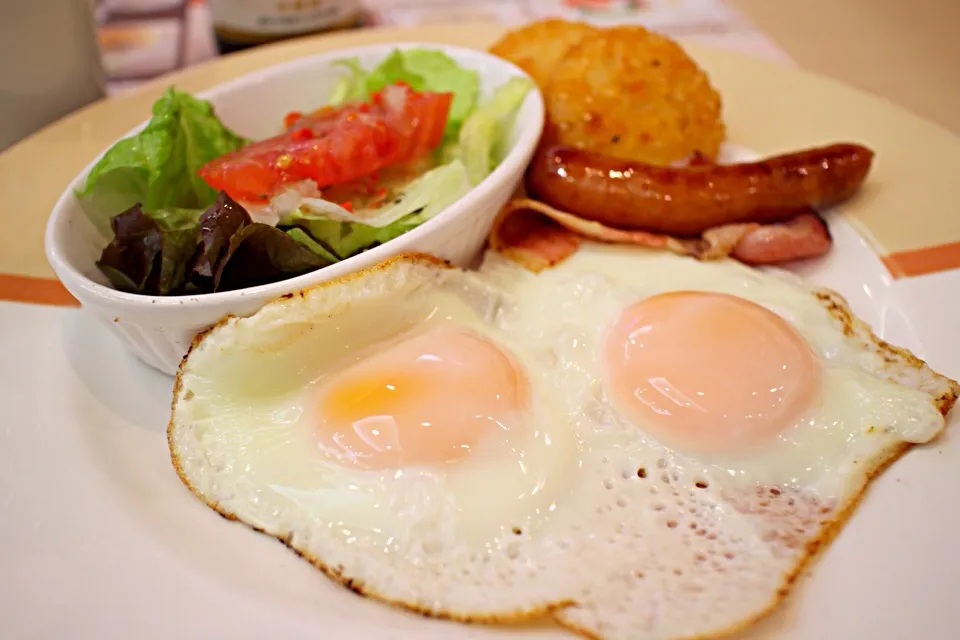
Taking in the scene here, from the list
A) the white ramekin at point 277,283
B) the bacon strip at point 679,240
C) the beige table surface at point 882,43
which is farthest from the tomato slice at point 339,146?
the beige table surface at point 882,43

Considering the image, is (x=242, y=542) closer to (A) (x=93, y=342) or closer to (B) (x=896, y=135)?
(A) (x=93, y=342)

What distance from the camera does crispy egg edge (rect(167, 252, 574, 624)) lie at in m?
1.17

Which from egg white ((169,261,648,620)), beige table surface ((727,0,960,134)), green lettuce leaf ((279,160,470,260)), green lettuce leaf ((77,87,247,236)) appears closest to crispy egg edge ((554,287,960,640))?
egg white ((169,261,648,620))

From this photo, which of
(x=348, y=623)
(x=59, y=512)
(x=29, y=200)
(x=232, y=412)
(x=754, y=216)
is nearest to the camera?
(x=348, y=623)

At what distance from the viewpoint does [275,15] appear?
9.34ft

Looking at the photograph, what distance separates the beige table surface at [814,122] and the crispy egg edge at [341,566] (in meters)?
0.69

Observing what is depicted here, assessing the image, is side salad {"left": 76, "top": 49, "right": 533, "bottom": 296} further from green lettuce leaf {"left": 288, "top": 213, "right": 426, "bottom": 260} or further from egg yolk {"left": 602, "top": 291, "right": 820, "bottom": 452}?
egg yolk {"left": 602, "top": 291, "right": 820, "bottom": 452}

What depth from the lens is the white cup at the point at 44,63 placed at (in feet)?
7.49

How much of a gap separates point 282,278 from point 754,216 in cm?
127

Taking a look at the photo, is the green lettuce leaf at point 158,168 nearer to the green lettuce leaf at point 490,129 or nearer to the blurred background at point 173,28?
the green lettuce leaf at point 490,129

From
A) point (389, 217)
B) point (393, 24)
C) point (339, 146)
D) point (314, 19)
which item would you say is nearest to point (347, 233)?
point (389, 217)

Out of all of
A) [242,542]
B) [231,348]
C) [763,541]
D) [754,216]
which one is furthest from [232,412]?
[754,216]

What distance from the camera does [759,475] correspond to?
138 cm

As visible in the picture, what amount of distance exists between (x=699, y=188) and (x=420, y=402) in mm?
1008
